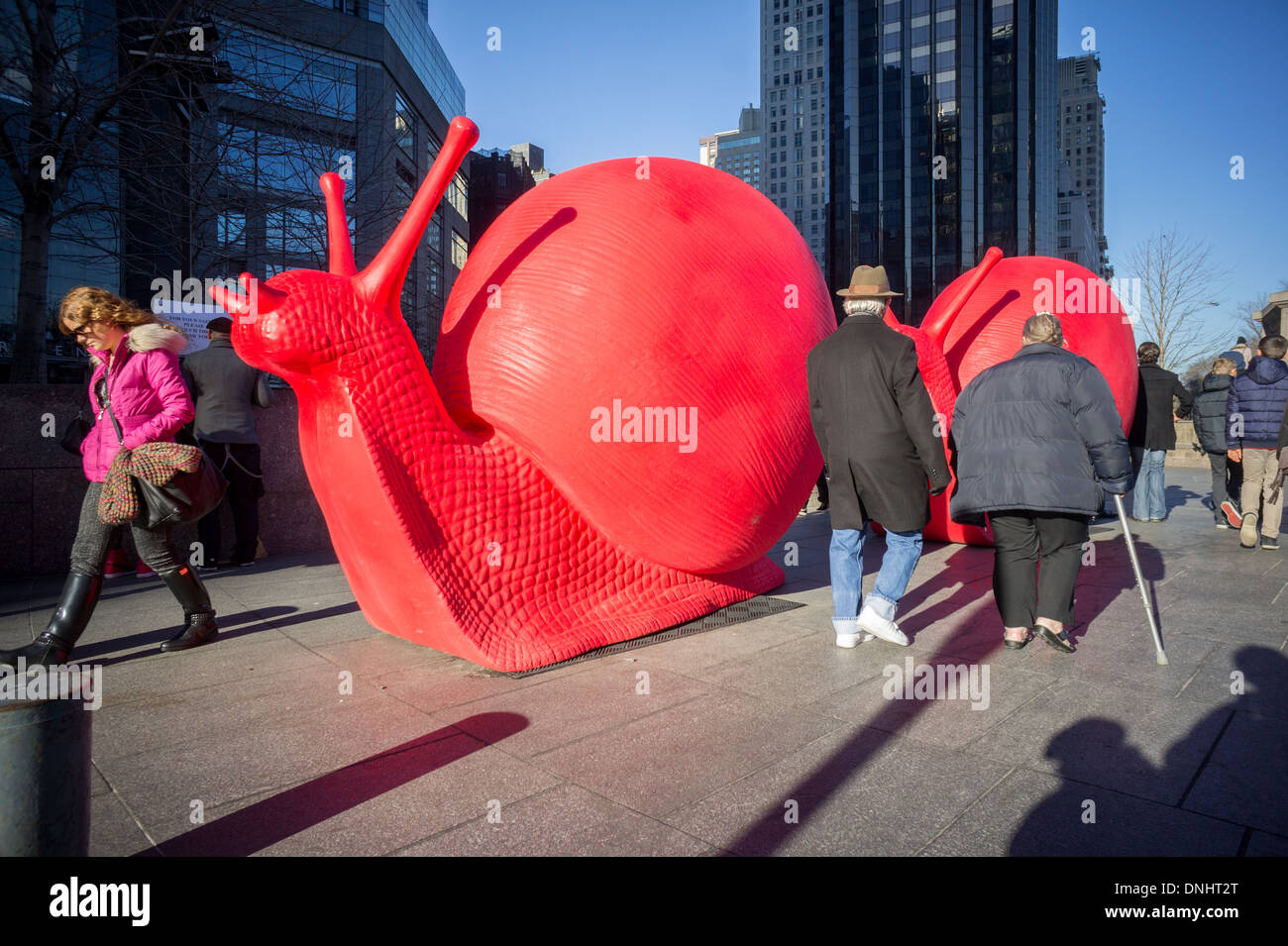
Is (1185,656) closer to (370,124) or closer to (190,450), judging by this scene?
(190,450)

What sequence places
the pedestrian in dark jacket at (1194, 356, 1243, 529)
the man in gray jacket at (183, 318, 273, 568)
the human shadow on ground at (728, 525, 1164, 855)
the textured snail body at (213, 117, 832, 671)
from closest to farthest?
the human shadow on ground at (728, 525, 1164, 855) < the textured snail body at (213, 117, 832, 671) < the man in gray jacket at (183, 318, 273, 568) < the pedestrian in dark jacket at (1194, 356, 1243, 529)

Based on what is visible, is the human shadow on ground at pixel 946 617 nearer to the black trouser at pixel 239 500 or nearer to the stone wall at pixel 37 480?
the black trouser at pixel 239 500

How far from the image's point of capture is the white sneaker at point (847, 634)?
14.4 ft

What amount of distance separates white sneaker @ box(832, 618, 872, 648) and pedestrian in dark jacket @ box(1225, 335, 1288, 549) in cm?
532

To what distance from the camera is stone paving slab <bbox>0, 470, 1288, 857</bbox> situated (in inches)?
92.7

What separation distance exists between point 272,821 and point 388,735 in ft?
2.32

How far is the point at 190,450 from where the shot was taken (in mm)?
4184

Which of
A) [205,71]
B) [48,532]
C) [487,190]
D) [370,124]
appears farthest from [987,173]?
[48,532]

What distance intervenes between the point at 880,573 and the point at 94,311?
4.60 m

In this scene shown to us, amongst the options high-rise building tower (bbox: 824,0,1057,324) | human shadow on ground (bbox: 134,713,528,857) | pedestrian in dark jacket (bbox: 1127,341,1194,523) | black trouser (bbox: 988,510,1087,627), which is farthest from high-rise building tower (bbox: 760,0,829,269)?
human shadow on ground (bbox: 134,713,528,857)

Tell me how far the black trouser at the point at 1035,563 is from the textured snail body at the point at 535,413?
49.9 inches

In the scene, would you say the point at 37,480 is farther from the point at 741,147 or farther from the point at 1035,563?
the point at 741,147

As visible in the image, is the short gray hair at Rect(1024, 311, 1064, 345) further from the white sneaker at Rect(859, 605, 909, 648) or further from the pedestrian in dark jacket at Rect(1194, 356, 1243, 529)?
the pedestrian in dark jacket at Rect(1194, 356, 1243, 529)

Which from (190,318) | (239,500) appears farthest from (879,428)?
(190,318)
